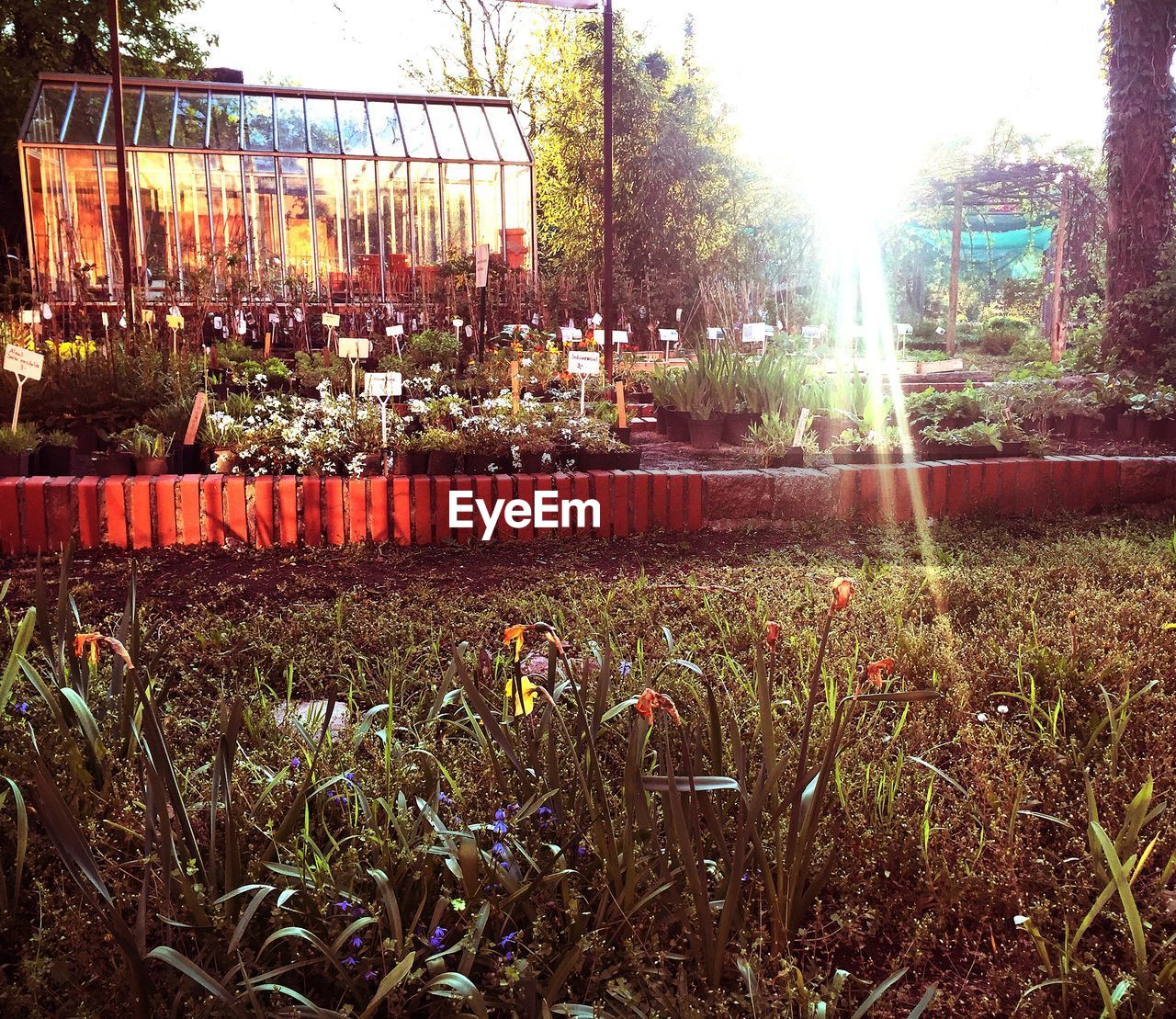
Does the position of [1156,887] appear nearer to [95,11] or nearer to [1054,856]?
[1054,856]

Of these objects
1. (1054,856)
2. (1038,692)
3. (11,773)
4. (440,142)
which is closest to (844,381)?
(1038,692)

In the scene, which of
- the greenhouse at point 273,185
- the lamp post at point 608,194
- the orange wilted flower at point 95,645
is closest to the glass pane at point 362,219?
the greenhouse at point 273,185

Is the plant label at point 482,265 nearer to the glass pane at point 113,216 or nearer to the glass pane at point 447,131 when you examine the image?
the glass pane at point 447,131

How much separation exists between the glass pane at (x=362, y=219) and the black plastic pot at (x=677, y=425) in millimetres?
7792

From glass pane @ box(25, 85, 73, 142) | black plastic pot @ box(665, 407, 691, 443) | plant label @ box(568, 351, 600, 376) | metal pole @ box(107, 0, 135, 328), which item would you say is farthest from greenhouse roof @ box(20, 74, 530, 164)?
plant label @ box(568, 351, 600, 376)

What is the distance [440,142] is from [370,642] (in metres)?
11.5

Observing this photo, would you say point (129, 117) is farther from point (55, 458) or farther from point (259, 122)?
point (55, 458)

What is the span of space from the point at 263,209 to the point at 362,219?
1255mm

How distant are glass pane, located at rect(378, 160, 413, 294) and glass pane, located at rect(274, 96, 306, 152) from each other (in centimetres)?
108

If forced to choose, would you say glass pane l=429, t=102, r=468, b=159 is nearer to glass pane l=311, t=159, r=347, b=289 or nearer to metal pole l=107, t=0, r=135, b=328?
glass pane l=311, t=159, r=347, b=289

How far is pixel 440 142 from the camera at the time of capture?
12.6m

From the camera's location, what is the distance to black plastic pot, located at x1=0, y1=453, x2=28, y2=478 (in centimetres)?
366

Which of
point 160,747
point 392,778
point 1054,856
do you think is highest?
point 160,747

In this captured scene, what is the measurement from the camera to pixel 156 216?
12.2 metres
